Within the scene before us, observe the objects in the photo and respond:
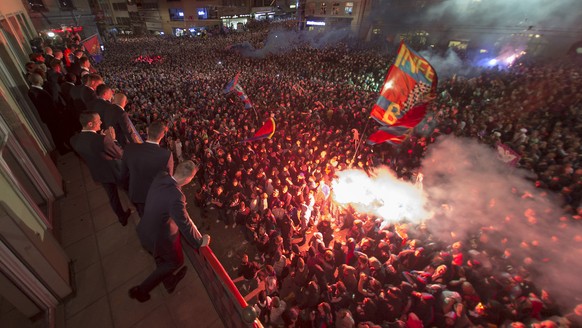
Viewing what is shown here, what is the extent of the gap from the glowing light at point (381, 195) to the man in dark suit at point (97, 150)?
6579 mm

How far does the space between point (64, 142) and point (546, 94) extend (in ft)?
70.3

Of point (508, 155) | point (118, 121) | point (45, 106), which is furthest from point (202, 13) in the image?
point (508, 155)

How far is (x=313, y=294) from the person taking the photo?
5.21m

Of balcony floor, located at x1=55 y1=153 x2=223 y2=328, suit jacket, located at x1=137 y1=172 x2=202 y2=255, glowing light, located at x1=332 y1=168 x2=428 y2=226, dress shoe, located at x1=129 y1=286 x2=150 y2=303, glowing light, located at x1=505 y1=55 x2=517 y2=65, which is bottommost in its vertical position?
glowing light, located at x1=332 y1=168 x2=428 y2=226

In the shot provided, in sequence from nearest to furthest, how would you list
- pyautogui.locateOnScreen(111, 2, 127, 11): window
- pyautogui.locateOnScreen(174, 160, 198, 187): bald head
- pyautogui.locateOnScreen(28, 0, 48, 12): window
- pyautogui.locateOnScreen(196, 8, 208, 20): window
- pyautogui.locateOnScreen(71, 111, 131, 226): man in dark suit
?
pyautogui.locateOnScreen(174, 160, 198, 187): bald head < pyautogui.locateOnScreen(71, 111, 131, 226): man in dark suit < pyautogui.locateOnScreen(28, 0, 48, 12): window < pyautogui.locateOnScreen(196, 8, 208, 20): window < pyautogui.locateOnScreen(111, 2, 127, 11): window

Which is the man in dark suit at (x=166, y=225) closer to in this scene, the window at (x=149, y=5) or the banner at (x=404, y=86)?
the banner at (x=404, y=86)

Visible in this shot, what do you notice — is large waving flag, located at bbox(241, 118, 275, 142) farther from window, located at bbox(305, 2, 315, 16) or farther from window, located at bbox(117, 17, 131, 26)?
window, located at bbox(117, 17, 131, 26)

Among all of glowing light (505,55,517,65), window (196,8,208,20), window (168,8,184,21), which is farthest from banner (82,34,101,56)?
window (168,8,184,21)

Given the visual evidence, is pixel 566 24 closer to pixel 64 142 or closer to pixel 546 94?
pixel 546 94

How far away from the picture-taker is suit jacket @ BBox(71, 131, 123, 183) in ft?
11.8

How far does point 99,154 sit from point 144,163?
101cm

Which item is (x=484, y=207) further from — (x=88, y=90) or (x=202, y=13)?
(x=202, y=13)

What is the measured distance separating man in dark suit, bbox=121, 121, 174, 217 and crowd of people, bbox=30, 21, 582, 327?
3342 mm

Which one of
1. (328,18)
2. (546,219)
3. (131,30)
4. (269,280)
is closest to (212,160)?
(269,280)
